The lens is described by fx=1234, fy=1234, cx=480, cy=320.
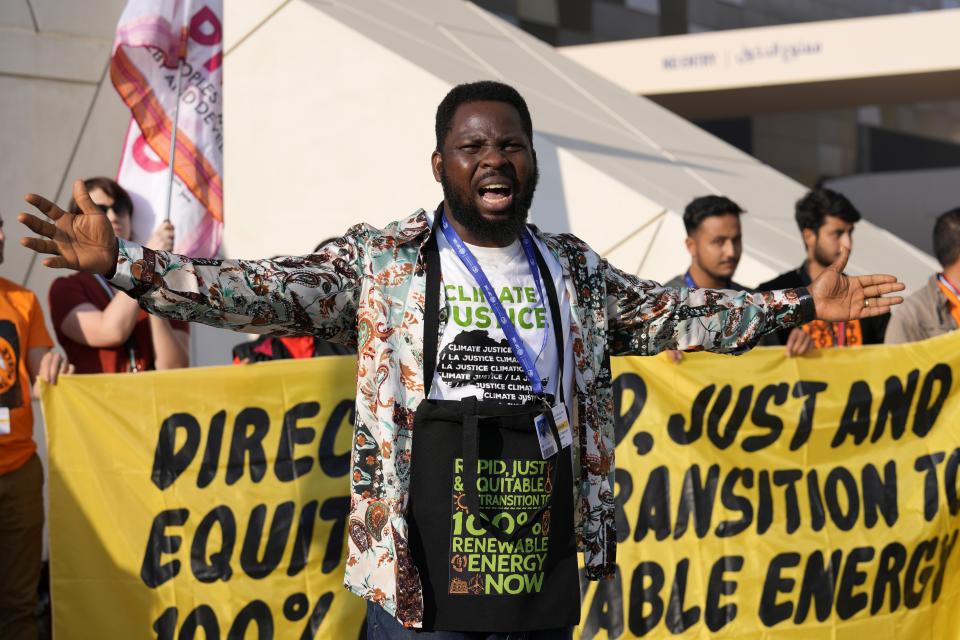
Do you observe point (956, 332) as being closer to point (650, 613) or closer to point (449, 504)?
point (650, 613)

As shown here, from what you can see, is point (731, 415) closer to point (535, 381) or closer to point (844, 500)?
point (844, 500)

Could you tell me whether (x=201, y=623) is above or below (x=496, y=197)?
below

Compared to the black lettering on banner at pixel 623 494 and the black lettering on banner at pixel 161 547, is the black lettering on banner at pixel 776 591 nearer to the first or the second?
the black lettering on banner at pixel 623 494

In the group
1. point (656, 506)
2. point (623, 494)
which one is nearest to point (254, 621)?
point (623, 494)

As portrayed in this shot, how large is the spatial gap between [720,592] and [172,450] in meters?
2.22

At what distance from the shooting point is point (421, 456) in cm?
264

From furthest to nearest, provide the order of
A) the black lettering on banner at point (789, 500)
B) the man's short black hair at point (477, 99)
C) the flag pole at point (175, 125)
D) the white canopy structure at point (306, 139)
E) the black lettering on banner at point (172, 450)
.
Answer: the white canopy structure at point (306, 139), the flag pole at point (175, 125), the black lettering on banner at point (789, 500), the black lettering on banner at point (172, 450), the man's short black hair at point (477, 99)

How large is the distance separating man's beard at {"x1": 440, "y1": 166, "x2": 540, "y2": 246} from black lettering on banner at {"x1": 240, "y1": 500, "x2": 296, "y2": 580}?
2.23m

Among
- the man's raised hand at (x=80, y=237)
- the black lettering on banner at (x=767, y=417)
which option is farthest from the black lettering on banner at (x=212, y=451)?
the man's raised hand at (x=80, y=237)

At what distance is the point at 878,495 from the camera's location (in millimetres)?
5113

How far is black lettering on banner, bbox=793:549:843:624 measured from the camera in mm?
4984

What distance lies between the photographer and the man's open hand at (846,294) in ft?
10.2

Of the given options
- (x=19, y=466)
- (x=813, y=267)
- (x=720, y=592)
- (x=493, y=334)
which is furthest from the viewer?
(x=813, y=267)

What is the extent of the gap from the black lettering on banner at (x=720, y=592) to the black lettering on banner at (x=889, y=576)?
23.5 inches
